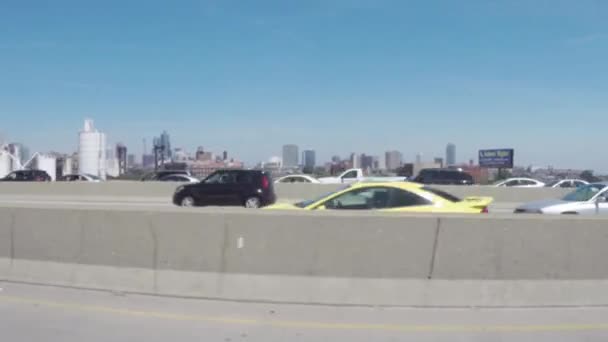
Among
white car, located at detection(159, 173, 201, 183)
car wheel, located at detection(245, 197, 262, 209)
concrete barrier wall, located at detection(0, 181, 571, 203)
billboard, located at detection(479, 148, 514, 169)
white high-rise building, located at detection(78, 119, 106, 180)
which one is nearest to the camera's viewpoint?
car wheel, located at detection(245, 197, 262, 209)

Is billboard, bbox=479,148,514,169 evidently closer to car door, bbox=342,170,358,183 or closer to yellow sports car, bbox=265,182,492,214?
car door, bbox=342,170,358,183

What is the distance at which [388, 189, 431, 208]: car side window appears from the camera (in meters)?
10.2

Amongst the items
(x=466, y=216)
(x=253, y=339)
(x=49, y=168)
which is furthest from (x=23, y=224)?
(x=49, y=168)

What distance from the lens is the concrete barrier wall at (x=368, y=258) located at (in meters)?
6.77

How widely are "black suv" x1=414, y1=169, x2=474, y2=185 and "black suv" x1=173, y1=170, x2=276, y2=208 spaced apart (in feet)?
42.1

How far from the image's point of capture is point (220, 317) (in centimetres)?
630

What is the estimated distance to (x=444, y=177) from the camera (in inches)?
1291

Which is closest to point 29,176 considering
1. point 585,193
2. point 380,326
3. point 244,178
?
point 244,178

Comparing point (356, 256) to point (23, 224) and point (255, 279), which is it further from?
point (23, 224)

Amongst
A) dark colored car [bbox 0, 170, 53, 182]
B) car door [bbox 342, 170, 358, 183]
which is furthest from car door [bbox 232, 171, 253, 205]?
dark colored car [bbox 0, 170, 53, 182]

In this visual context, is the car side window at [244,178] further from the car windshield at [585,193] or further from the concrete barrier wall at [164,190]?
the car windshield at [585,193]

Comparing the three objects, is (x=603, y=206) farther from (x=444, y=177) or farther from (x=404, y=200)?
(x=444, y=177)

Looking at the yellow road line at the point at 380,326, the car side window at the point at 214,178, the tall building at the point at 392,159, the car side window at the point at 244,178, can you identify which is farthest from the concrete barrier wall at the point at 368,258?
the tall building at the point at 392,159

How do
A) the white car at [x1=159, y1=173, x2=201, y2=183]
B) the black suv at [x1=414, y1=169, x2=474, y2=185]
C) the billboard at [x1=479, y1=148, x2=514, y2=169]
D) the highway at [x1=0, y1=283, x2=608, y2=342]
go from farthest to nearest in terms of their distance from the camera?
the billboard at [x1=479, y1=148, x2=514, y2=169], the white car at [x1=159, y1=173, x2=201, y2=183], the black suv at [x1=414, y1=169, x2=474, y2=185], the highway at [x1=0, y1=283, x2=608, y2=342]
